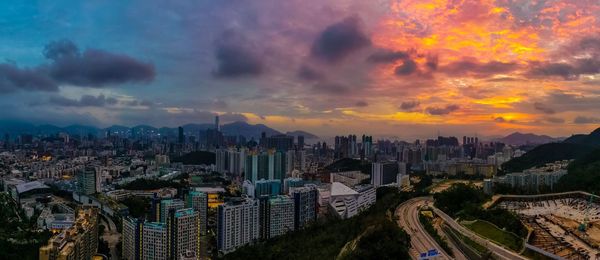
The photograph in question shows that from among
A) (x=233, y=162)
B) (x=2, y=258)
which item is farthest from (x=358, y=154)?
(x=2, y=258)

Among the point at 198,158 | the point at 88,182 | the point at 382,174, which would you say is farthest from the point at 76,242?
the point at 198,158

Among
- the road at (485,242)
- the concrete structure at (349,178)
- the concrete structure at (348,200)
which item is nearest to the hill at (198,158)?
the concrete structure at (349,178)

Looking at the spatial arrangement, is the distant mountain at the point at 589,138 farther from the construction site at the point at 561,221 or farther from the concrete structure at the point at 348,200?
the construction site at the point at 561,221

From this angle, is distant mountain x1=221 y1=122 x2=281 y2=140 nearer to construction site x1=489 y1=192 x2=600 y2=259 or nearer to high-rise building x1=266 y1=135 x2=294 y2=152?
high-rise building x1=266 y1=135 x2=294 y2=152

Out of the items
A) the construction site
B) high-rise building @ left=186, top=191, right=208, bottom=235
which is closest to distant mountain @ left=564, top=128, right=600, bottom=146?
the construction site

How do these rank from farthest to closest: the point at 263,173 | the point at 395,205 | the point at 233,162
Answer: the point at 233,162 → the point at 263,173 → the point at 395,205

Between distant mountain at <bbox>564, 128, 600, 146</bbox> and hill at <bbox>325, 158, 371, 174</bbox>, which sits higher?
distant mountain at <bbox>564, 128, 600, 146</bbox>

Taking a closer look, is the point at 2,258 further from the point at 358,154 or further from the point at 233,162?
the point at 358,154
